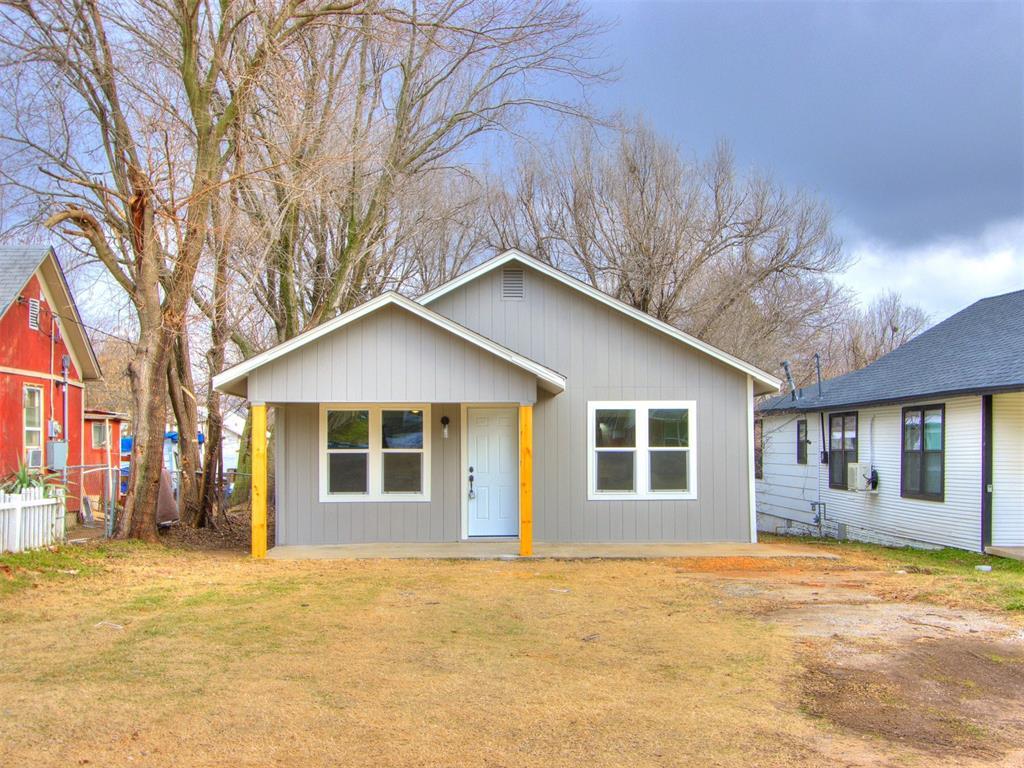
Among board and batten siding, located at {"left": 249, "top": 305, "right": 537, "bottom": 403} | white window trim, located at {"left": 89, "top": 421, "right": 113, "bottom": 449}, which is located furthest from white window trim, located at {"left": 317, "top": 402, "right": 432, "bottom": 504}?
white window trim, located at {"left": 89, "top": 421, "right": 113, "bottom": 449}

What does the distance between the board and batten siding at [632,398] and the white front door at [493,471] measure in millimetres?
358

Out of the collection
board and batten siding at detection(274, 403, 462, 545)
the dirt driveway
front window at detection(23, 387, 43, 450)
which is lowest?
the dirt driveway

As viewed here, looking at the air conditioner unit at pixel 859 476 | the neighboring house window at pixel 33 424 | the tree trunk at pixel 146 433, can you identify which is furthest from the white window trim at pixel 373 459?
the air conditioner unit at pixel 859 476

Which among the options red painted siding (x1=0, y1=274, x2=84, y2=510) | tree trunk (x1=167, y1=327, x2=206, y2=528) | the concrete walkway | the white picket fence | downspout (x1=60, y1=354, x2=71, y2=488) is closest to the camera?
the white picket fence

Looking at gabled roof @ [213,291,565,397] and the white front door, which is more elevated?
gabled roof @ [213,291,565,397]

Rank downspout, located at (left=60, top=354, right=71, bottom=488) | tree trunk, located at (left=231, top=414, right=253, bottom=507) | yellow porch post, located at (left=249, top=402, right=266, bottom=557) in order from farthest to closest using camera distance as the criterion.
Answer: tree trunk, located at (left=231, top=414, right=253, bottom=507)
downspout, located at (left=60, top=354, right=71, bottom=488)
yellow porch post, located at (left=249, top=402, right=266, bottom=557)

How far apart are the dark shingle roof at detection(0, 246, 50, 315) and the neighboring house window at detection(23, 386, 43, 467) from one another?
6.57 ft

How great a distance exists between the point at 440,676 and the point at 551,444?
758 cm

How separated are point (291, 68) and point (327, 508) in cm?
687

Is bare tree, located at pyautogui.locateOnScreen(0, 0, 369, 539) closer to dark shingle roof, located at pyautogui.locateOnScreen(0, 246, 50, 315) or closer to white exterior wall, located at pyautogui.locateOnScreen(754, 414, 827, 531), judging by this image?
dark shingle roof, located at pyautogui.locateOnScreen(0, 246, 50, 315)

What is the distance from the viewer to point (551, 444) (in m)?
13.4

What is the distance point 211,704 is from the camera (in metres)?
5.23

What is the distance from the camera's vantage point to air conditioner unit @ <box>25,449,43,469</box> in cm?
1681

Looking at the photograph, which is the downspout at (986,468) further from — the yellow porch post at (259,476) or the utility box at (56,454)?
the utility box at (56,454)
